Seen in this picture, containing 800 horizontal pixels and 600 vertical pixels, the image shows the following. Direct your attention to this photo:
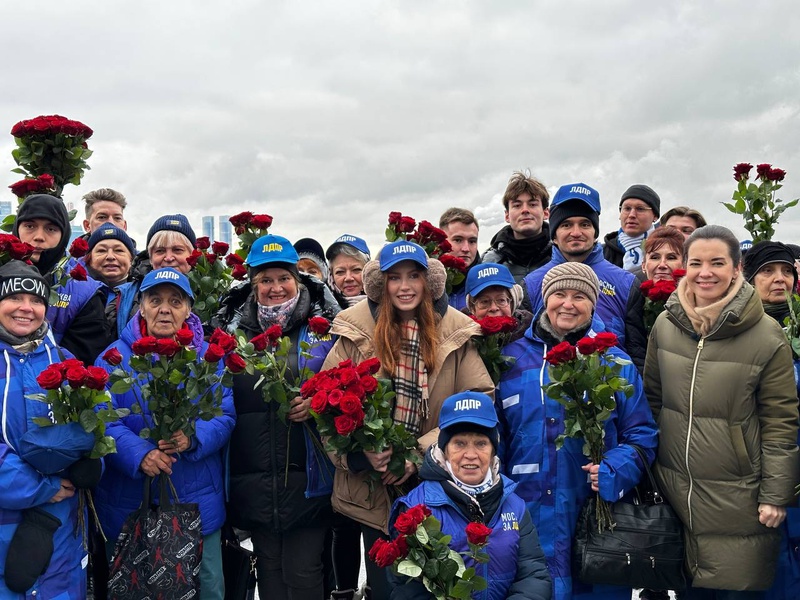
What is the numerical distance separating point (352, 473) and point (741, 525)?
2095mm

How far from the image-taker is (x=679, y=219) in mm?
6668

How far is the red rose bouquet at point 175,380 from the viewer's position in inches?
156

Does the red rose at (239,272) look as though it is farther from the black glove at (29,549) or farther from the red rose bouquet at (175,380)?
the black glove at (29,549)

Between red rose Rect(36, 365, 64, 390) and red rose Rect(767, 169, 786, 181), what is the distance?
5.01 m

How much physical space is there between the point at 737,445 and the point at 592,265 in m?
1.68

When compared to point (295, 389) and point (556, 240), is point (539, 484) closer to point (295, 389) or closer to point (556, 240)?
point (295, 389)

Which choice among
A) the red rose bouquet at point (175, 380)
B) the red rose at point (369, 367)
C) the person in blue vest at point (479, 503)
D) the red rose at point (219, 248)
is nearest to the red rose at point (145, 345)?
the red rose bouquet at point (175, 380)

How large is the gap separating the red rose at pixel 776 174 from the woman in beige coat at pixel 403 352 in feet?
9.39

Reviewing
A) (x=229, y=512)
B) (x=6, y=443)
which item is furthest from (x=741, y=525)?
(x=6, y=443)

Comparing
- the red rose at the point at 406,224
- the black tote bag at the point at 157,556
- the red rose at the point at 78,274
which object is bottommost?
the black tote bag at the point at 157,556

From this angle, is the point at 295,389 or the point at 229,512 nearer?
the point at 295,389

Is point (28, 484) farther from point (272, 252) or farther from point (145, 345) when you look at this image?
point (272, 252)

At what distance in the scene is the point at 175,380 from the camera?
4.01 meters

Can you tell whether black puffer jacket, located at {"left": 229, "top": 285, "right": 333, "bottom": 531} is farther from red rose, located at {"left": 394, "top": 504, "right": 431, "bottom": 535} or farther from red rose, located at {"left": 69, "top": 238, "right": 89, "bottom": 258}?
red rose, located at {"left": 69, "top": 238, "right": 89, "bottom": 258}
